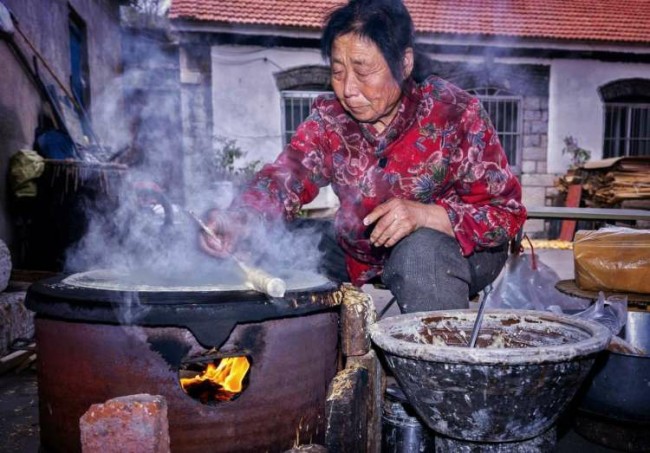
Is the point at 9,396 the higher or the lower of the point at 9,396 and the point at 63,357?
the lower

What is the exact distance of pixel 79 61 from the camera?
8.80 meters

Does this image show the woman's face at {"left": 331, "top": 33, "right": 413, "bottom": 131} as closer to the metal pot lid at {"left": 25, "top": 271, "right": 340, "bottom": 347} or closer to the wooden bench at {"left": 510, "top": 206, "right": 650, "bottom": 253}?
the metal pot lid at {"left": 25, "top": 271, "right": 340, "bottom": 347}

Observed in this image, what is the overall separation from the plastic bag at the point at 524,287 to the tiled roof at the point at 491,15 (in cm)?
738

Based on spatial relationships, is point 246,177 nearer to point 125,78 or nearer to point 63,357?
point 125,78

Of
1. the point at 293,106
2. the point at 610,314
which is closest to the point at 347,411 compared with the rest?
the point at 610,314

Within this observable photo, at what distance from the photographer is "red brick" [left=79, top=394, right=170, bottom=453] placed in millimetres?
1367

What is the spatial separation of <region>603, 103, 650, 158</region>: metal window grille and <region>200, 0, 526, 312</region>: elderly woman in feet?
36.2

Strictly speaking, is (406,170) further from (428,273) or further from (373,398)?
(373,398)

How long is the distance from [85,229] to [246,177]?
222 inches

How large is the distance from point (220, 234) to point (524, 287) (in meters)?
2.50

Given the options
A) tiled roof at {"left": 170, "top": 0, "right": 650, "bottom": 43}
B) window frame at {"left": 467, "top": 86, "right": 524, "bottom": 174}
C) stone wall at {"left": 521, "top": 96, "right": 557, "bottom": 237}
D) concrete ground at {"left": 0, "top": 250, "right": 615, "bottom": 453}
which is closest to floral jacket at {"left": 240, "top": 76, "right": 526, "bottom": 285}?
concrete ground at {"left": 0, "top": 250, "right": 615, "bottom": 453}

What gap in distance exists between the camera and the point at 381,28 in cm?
224

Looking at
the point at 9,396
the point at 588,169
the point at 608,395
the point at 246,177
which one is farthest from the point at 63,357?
the point at 588,169

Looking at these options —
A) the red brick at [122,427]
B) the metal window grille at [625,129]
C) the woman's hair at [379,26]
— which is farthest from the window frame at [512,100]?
the red brick at [122,427]
